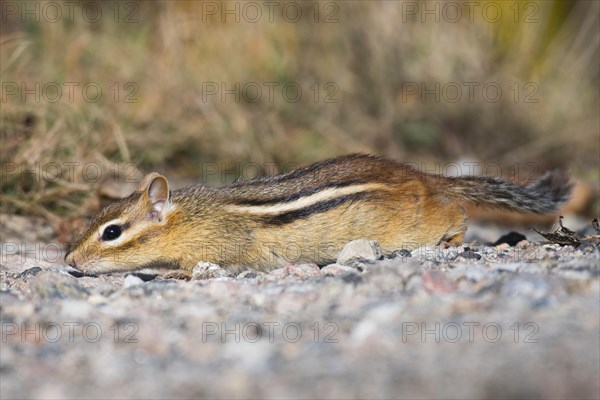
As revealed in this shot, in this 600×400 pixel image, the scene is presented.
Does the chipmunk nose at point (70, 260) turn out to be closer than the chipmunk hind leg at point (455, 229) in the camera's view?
Yes

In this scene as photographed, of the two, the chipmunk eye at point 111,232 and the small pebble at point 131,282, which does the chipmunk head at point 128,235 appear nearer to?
the chipmunk eye at point 111,232

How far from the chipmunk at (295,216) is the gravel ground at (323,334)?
70cm

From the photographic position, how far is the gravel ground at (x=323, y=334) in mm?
2959

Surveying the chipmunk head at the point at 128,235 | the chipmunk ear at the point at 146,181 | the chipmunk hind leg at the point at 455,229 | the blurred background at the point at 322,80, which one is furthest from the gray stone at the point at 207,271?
the blurred background at the point at 322,80

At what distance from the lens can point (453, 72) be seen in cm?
985

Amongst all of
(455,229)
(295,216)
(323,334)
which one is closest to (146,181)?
(295,216)

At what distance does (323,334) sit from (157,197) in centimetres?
245

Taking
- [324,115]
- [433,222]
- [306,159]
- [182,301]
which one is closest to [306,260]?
[433,222]

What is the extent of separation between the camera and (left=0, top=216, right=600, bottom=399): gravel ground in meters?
2.96

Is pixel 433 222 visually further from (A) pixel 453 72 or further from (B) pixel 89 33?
(B) pixel 89 33

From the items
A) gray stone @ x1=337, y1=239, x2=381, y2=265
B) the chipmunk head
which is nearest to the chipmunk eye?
the chipmunk head

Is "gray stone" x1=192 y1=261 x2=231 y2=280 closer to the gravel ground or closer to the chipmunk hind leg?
the gravel ground

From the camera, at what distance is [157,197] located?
564 cm

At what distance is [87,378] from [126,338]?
1.32ft
